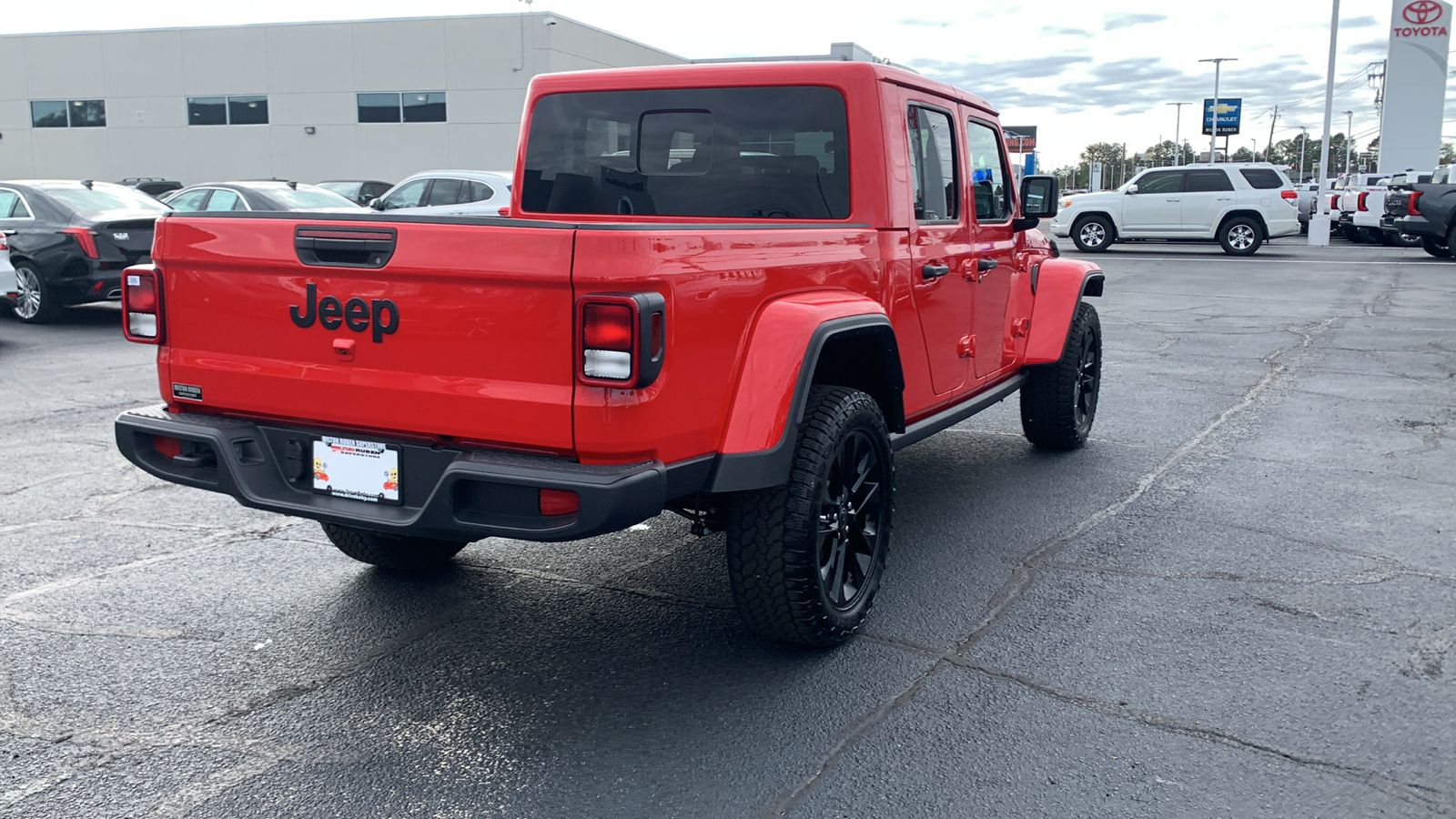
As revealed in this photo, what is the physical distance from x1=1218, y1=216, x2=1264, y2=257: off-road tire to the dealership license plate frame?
2360 centimetres

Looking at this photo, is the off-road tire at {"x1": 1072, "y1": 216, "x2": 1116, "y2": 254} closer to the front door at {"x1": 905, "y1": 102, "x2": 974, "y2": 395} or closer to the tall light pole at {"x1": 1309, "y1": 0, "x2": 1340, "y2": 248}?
the tall light pole at {"x1": 1309, "y1": 0, "x2": 1340, "y2": 248}

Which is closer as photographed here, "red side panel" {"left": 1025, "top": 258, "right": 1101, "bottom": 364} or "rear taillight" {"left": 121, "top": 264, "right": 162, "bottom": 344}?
"rear taillight" {"left": 121, "top": 264, "right": 162, "bottom": 344}

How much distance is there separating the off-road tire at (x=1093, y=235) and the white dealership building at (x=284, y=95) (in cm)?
1743

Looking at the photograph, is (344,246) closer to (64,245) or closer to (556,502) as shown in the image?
(556,502)

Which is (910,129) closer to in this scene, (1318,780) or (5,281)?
(1318,780)

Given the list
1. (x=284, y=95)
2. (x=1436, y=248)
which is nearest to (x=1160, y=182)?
(x=1436, y=248)

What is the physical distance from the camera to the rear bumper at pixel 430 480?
9.91 ft

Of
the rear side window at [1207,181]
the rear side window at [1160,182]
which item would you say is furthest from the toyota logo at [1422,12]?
the rear side window at [1160,182]

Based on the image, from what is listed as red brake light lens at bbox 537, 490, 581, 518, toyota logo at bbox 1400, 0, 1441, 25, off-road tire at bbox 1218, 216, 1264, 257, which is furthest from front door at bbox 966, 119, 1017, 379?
toyota logo at bbox 1400, 0, 1441, 25

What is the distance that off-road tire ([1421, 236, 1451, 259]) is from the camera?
74.1ft

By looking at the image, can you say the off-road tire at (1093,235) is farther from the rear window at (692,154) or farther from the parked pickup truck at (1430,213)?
the rear window at (692,154)

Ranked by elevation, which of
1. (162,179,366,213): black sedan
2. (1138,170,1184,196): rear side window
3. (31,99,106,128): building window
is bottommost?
(162,179,366,213): black sedan

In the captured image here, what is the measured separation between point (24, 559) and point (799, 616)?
332 cm

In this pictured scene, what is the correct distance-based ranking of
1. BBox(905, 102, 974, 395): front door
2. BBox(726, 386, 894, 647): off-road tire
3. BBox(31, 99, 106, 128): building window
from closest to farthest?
BBox(726, 386, 894, 647): off-road tire → BBox(905, 102, 974, 395): front door → BBox(31, 99, 106, 128): building window
